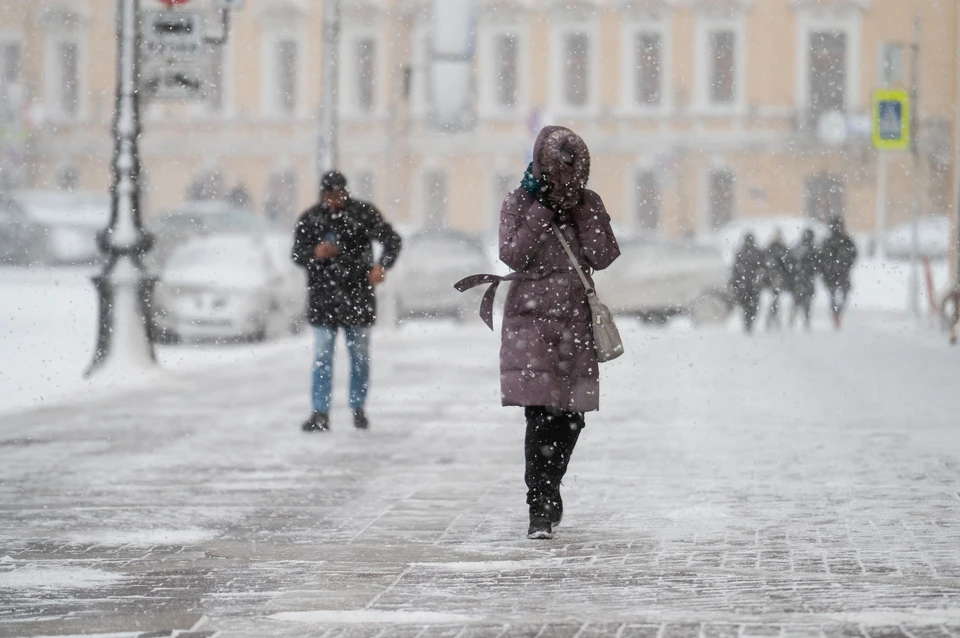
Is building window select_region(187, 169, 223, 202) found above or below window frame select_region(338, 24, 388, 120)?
below

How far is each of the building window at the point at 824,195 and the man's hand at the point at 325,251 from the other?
142 feet

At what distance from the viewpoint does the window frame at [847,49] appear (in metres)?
56.7

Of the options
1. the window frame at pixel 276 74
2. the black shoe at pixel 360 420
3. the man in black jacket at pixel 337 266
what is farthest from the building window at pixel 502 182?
the man in black jacket at pixel 337 266

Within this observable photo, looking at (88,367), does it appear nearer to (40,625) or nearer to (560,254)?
(560,254)

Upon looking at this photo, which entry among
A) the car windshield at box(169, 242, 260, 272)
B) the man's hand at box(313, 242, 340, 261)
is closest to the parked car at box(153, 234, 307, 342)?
the car windshield at box(169, 242, 260, 272)

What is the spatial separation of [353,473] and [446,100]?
16754mm

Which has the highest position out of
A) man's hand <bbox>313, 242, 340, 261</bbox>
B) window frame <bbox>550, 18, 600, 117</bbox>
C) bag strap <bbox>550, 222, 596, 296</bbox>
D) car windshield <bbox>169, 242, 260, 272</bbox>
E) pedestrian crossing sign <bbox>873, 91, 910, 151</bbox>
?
window frame <bbox>550, 18, 600, 117</bbox>

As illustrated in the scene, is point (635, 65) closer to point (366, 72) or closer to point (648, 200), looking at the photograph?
point (648, 200)

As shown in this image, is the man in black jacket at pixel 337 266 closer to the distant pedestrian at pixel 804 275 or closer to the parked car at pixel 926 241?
the distant pedestrian at pixel 804 275

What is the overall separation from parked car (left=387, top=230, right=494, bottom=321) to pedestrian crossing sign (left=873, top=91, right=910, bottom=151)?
25.7 feet

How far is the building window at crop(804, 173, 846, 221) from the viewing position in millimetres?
55312

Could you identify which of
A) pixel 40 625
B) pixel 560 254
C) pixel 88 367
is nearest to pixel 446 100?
pixel 88 367

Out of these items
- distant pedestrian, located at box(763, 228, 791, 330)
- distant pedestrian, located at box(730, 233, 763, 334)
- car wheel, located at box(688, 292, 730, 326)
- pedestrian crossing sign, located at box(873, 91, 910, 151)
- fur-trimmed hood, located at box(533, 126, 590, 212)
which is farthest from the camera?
distant pedestrian, located at box(763, 228, 791, 330)

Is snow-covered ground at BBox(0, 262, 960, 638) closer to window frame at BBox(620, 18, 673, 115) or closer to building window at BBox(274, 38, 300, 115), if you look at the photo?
window frame at BBox(620, 18, 673, 115)
